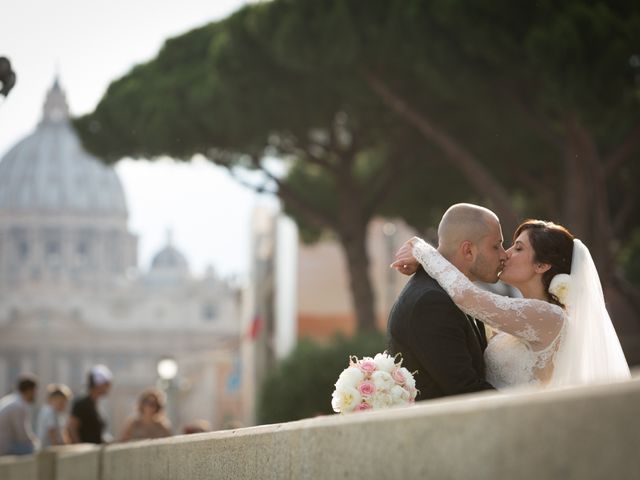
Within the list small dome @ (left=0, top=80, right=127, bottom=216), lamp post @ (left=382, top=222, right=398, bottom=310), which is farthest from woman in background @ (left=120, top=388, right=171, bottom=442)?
small dome @ (left=0, top=80, right=127, bottom=216)

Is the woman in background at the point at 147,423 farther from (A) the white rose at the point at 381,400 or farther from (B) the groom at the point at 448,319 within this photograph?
(A) the white rose at the point at 381,400

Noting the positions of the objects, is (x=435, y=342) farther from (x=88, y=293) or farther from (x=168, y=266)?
(x=168, y=266)

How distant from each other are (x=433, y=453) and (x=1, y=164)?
133 meters

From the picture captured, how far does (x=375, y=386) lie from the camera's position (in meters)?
3.88

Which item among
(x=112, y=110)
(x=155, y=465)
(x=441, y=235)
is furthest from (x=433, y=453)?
(x=112, y=110)

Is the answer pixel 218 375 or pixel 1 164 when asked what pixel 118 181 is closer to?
pixel 1 164

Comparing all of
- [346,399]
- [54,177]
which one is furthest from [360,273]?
[54,177]

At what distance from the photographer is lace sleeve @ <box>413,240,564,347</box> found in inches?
156

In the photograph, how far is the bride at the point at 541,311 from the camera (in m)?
4.01

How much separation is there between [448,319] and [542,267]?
0.50 m

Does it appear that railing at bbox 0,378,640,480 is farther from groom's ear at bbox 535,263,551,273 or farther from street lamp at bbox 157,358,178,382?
street lamp at bbox 157,358,178,382

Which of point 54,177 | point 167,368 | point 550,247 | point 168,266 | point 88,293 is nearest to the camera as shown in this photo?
point 550,247

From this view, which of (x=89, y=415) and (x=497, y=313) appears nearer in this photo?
(x=497, y=313)

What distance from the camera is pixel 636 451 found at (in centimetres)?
196
